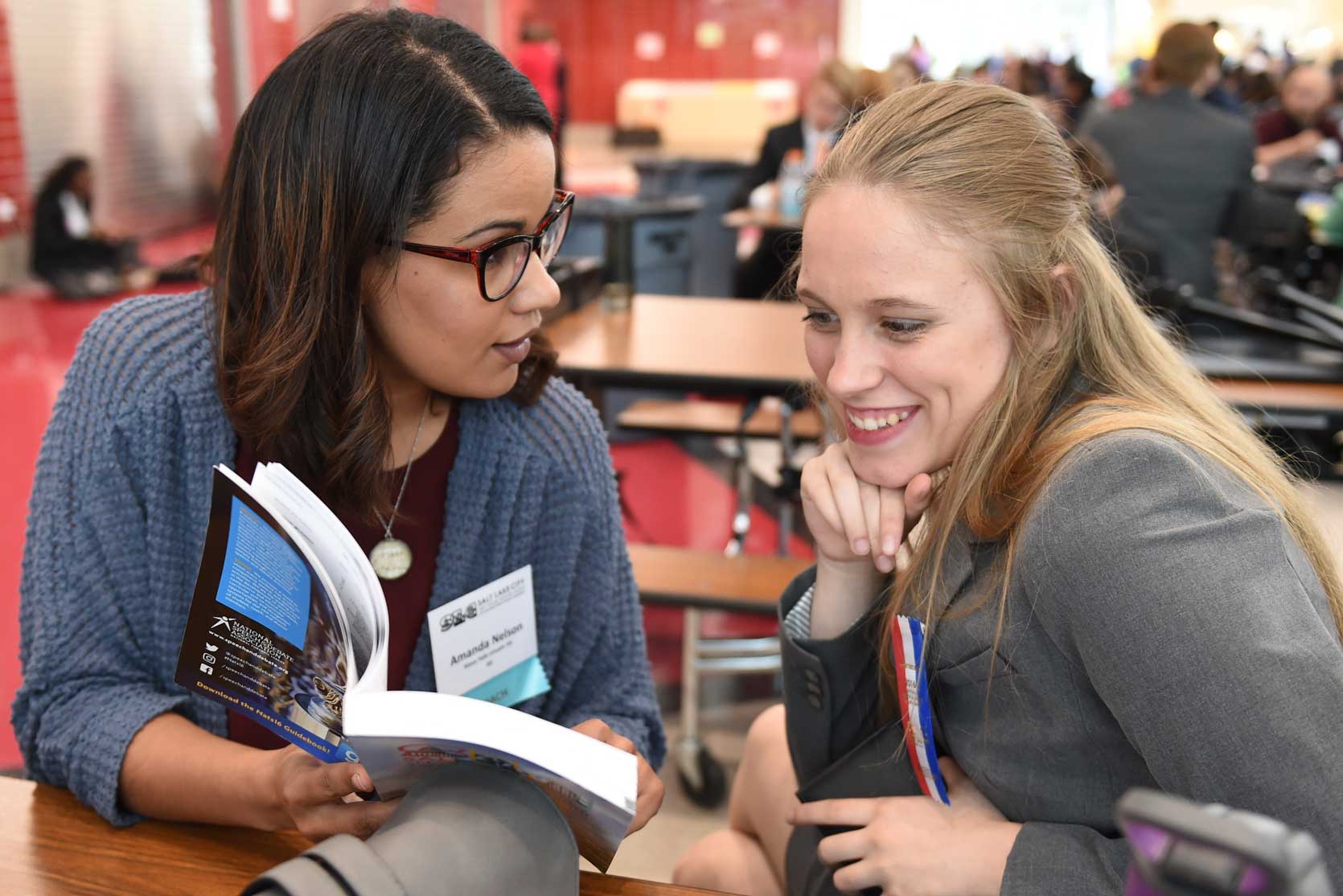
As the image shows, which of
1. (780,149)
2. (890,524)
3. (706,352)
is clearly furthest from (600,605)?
(780,149)

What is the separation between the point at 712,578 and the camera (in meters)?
2.59

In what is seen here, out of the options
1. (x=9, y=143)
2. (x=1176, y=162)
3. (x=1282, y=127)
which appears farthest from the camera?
(x=1282, y=127)

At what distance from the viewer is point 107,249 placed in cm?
740

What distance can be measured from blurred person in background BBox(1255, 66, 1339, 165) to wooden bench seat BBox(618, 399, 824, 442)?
5884 mm

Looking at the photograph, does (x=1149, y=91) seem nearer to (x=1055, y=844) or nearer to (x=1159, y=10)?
(x=1055, y=844)

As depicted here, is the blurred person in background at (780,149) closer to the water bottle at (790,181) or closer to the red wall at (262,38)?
the water bottle at (790,181)

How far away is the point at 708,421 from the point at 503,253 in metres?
2.36

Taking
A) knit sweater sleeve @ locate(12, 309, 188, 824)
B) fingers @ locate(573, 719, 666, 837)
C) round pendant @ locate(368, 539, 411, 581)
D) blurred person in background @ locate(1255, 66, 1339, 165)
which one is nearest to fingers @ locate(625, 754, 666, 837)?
fingers @ locate(573, 719, 666, 837)

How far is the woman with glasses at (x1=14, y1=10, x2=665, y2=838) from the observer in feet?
3.64

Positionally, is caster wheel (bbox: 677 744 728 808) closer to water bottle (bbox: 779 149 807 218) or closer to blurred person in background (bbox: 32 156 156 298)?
water bottle (bbox: 779 149 807 218)

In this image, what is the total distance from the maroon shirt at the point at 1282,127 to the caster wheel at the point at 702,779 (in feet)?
24.4

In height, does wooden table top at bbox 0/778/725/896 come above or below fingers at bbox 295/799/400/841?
below

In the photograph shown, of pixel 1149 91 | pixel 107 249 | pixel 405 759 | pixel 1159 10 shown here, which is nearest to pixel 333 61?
pixel 405 759

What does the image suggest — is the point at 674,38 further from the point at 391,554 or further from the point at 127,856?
the point at 127,856
